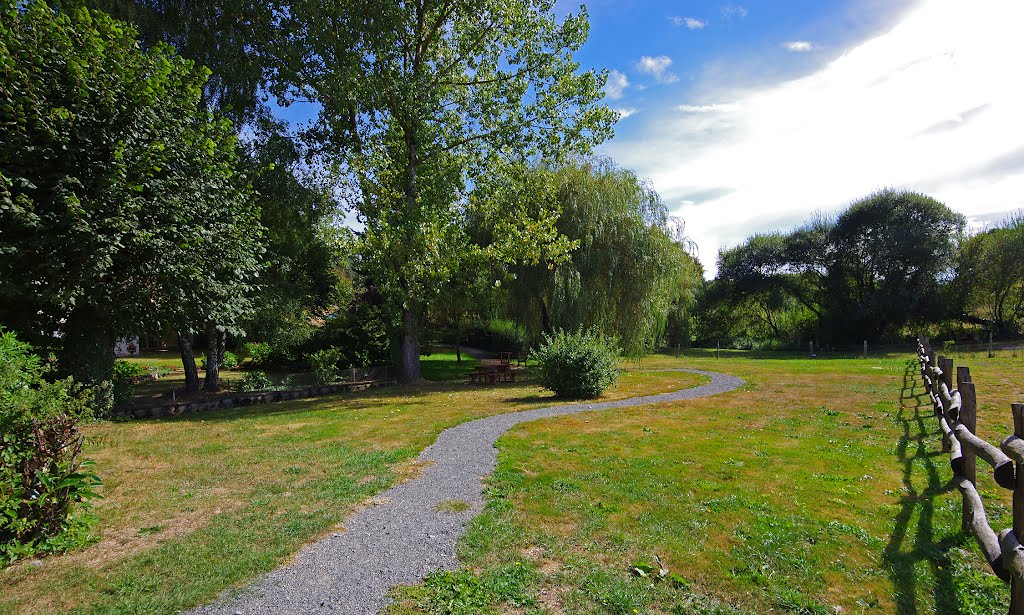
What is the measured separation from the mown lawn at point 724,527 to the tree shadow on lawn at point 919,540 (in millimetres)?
19

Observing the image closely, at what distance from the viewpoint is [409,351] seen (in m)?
21.1

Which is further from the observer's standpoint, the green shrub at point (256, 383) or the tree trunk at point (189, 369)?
the green shrub at point (256, 383)

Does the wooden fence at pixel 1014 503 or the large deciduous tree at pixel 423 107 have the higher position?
the large deciduous tree at pixel 423 107

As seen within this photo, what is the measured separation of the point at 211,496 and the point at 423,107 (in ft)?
47.1

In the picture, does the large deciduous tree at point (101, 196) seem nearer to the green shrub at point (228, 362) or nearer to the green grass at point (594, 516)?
the green grass at point (594, 516)

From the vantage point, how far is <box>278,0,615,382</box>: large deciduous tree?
57.5ft

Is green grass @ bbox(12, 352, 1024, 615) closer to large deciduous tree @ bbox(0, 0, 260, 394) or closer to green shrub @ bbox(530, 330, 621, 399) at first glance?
large deciduous tree @ bbox(0, 0, 260, 394)

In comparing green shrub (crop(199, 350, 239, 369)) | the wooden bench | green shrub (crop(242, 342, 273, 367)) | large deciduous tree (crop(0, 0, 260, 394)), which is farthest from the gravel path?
green shrub (crop(199, 350, 239, 369))

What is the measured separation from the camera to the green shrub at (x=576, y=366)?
51.3 ft

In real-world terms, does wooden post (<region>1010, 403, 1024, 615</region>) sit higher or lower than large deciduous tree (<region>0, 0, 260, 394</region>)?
lower

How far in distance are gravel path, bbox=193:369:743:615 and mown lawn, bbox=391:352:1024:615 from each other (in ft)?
0.80

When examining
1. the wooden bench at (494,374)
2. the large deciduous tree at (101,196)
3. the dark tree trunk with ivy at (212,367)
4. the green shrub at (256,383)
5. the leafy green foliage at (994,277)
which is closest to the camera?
the large deciduous tree at (101,196)

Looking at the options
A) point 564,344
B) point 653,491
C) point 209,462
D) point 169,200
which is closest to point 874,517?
point 653,491

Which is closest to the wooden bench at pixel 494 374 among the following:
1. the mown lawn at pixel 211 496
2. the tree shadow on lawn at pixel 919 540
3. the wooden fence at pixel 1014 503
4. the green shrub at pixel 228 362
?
the mown lawn at pixel 211 496
